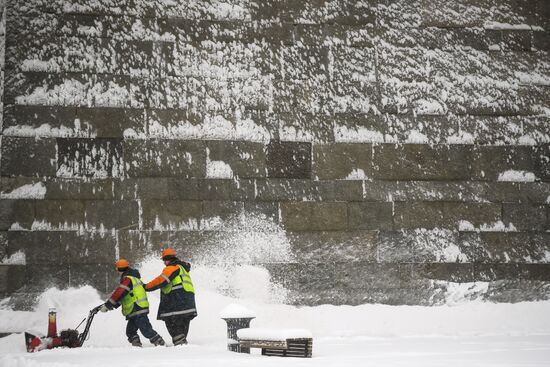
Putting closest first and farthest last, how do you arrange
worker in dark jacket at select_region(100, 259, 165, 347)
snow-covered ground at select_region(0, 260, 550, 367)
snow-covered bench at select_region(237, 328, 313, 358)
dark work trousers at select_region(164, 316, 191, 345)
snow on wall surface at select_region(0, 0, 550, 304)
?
snow-covered bench at select_region(237, 328, 313, 358) < snow-covered ground at select_region(0, 260, 550, 367) < worker in dark jacket at select_region(100, 259, 165, 347) < dark work trousers at select_region(164, 316, 191, 345) < snow on wall surface at select_region(0, 0, 550, 304)

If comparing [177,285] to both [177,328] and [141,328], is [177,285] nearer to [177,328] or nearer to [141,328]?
[177,328]

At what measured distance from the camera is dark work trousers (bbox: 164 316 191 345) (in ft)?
31.0

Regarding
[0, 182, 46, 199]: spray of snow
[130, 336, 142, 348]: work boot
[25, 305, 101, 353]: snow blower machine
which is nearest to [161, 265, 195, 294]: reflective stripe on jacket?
[130, 336, 142, 348]: work boot

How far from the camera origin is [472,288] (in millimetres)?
11047

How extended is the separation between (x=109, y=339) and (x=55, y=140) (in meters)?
2.99

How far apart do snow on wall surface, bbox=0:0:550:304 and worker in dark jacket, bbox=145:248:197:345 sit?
3.60 feet

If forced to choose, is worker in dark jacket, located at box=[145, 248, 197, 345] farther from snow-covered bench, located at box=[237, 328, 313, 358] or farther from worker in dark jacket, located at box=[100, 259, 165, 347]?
snow-covered bench, located at box=[237, 328, 313, 358]

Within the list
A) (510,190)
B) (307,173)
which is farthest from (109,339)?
(510,190)

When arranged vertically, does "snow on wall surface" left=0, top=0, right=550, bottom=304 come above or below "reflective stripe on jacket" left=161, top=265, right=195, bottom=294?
above

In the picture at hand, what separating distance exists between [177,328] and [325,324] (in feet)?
7.50

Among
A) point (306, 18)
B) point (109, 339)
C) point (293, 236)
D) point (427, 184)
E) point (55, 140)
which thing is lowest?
point (109, 339)

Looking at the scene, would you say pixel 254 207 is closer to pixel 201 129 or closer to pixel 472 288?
pixel 201 129

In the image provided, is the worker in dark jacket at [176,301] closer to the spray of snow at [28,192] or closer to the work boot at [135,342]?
the work boot at [135,342]

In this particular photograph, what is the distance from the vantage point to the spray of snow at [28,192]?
410 inches
